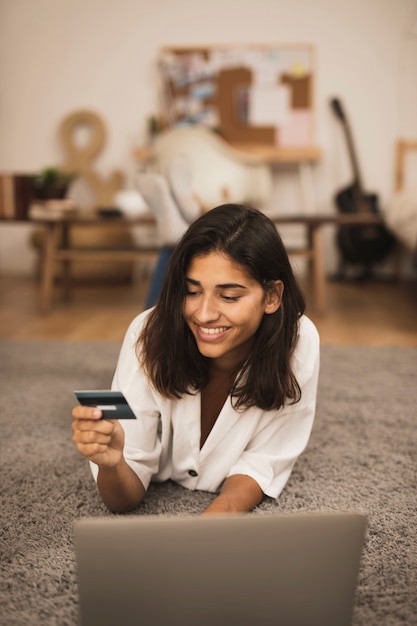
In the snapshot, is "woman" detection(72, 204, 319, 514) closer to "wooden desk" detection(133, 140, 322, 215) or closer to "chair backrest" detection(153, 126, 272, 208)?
"chair backrest" detection(153, 126, 272, 208)

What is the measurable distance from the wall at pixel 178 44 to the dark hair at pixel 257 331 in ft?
11.6

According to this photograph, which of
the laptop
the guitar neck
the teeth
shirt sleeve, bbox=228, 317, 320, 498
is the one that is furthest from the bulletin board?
the laptop

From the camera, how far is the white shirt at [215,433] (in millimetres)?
1033

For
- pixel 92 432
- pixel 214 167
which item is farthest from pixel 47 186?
pixel 92 432

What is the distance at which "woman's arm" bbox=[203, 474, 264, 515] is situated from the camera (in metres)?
0.97

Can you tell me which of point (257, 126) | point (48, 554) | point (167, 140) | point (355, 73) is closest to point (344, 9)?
point (355, 73)

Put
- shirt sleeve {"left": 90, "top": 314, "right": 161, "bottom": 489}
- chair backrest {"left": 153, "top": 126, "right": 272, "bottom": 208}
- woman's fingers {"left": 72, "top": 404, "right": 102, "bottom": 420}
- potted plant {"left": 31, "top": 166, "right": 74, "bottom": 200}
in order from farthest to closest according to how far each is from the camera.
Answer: chair backrest {"left": 153, "top": 126, "right": 272, "bottom": 208}, potted plant {"left": 31, "top": 166, "right": 74, "bottom": 200}, shirt sleeve {"left": 90, "top": 314, "right": 161, "bottom": 489}, woman's fingers {"left": 72, "top": 404, "right": 102, "bottom": 420}

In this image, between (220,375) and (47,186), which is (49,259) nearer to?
(47,186)

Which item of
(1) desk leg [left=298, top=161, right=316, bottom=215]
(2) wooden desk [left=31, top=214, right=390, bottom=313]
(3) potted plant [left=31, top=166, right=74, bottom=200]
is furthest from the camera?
(1) desk leg [left=298, top=161, right=316, bottom=215]

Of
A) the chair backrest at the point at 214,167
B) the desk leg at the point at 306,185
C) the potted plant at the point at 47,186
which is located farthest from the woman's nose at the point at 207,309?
the desk leg at the point at 306,185

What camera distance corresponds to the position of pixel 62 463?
1274 millimetres

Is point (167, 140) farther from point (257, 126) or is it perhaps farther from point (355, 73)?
point (355, 73)

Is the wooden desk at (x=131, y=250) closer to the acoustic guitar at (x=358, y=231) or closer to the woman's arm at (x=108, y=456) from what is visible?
the acoustic guitar at (x=358, y=231)

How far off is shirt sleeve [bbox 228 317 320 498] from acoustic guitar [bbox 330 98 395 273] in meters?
3.15
